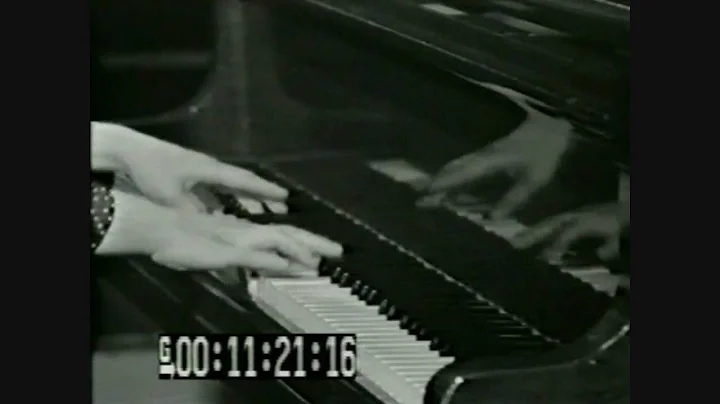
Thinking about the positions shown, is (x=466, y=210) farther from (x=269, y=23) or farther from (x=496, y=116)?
Answer: (x=269, y=23)

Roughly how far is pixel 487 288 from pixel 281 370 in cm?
40

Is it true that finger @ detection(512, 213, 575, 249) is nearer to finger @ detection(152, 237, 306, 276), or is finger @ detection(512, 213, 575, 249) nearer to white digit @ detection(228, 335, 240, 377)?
finger @ detection(152, 237, 306, 276)

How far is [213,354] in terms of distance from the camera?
2068mm

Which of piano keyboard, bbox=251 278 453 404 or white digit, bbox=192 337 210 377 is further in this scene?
white digit, bbox=192 337 210 377

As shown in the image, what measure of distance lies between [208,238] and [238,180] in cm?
12

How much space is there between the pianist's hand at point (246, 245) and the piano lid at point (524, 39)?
387 millimetres

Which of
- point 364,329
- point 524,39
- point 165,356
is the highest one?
point 524,39

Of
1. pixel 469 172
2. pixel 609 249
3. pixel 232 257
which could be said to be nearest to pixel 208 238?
pixel 232 257

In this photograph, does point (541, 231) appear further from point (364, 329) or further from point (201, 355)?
point (201, 355)

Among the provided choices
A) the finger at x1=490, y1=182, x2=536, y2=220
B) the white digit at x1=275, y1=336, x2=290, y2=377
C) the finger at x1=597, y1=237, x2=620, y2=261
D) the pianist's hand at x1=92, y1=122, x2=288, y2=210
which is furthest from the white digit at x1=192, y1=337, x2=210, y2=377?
the finger at x1=597, y1=237, x2=620, y2=261

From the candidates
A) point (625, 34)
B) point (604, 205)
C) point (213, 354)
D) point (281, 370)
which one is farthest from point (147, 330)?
point (625, 34)

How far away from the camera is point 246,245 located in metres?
2.04

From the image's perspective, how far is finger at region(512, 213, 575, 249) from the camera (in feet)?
6.63

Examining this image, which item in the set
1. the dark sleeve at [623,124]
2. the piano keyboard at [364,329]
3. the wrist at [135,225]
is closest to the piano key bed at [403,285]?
the piano keyboard at [364,329]
